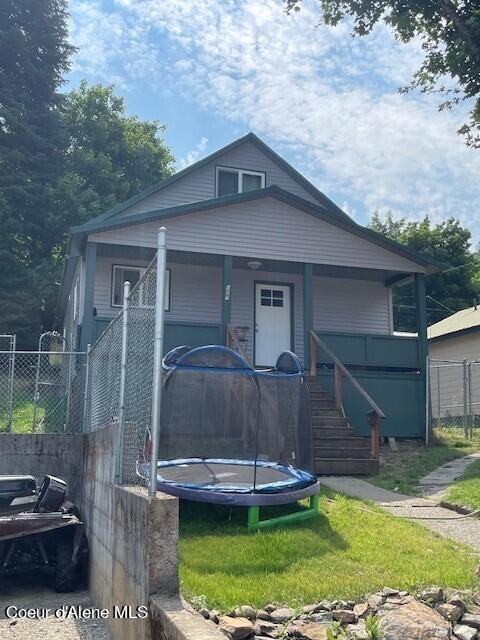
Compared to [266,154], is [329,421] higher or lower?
lower

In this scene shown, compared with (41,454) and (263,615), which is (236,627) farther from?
(41,454)

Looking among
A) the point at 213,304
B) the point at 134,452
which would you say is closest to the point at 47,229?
the point at 213,304

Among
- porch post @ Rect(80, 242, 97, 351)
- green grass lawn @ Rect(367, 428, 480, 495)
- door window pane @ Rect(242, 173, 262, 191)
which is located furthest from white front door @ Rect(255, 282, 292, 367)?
porch post @ Rect(80, 242, 97, 351)

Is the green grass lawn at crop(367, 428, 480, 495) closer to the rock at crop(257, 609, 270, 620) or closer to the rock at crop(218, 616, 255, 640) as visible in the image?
the rock at crop(257, 609, 270, 620)

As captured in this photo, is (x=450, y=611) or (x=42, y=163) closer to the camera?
(x=450, y=611)

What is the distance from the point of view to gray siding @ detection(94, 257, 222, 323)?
48.6 ft

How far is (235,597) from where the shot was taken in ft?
13.7

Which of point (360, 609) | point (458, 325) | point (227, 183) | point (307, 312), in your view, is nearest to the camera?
point (360, 609)

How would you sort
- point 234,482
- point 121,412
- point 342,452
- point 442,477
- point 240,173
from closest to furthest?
point 121,412
point 234,482
point 442,477
point 342,452
point 240,173

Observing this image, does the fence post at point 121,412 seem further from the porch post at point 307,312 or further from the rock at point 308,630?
the porch post at point 307,312

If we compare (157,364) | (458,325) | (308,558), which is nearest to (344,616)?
(308,558)

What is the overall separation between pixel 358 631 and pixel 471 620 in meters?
0.74

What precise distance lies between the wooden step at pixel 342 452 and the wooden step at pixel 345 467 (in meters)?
0.11

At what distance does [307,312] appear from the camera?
14016 millimetres
